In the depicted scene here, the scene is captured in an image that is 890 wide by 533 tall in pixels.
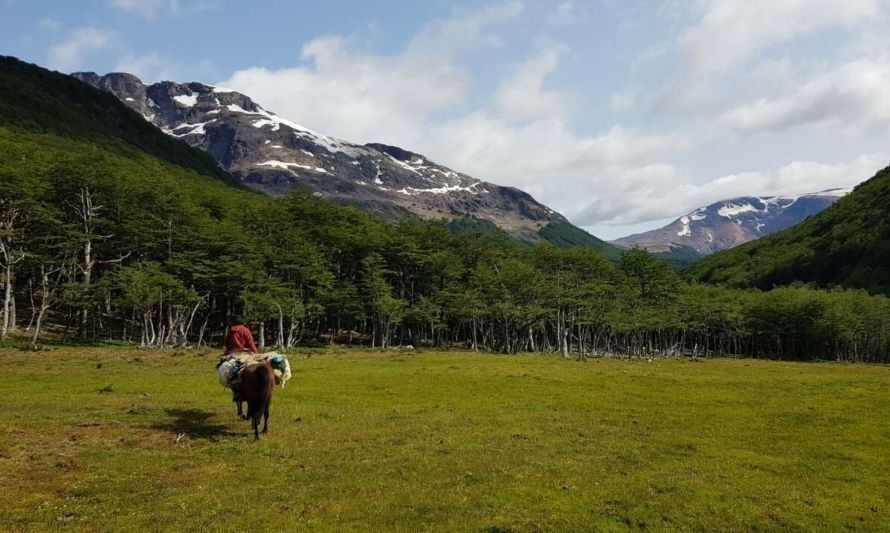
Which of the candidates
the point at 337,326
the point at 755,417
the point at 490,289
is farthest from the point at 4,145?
the point at 755,417

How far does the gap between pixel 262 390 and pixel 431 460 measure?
27.0 feet

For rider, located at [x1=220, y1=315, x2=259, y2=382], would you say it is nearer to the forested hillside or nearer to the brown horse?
the brown horse

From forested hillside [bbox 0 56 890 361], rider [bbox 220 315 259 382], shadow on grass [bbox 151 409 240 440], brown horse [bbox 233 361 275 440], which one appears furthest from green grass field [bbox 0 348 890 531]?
forested hillside [bbox 0 56 890 361]

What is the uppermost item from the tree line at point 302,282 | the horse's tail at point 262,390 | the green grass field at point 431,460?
the tree line at point 302,282

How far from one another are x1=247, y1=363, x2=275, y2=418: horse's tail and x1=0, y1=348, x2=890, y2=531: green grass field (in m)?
1.51

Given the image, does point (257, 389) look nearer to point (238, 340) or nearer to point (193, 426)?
point (238, 340)

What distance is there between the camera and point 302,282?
92.9m

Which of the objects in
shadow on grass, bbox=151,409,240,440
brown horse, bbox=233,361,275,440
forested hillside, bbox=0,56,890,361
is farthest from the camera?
forested hillside, bbox=0,56,890,361

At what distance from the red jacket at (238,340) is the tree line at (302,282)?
165 ft

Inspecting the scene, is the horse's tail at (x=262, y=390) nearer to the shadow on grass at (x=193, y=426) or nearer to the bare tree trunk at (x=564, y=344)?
the shadow on grass at (x=193, y=426)

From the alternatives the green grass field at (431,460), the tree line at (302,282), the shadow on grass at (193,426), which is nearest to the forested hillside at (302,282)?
the tree line at (302,282)

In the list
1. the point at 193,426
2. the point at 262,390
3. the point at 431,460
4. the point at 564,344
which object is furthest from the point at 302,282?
the point at 431,460

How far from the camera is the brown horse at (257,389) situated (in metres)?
21.9

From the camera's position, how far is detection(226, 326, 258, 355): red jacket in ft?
80.8
